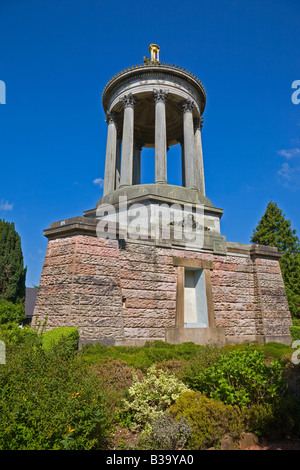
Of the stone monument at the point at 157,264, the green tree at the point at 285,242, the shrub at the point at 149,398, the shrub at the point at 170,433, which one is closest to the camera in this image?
the shrub at the point at 170,433

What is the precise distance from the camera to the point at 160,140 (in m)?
21.7

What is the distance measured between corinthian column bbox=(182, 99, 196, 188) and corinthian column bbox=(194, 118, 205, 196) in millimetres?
1145

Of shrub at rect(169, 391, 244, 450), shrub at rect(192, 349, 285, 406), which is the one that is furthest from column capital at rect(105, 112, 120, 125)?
shrub at rect(169, 391, 244, 450)

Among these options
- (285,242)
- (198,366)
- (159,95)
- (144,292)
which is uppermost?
(159,95)

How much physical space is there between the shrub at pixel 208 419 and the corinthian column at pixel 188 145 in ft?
54.4

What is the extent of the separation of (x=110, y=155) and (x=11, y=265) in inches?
444

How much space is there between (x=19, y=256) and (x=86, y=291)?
14943mm

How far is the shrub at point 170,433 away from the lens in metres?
5.74

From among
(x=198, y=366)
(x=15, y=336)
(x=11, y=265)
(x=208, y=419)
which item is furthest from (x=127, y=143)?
(x=208, y=419)

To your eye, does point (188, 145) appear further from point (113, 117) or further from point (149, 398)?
point (149, 398)

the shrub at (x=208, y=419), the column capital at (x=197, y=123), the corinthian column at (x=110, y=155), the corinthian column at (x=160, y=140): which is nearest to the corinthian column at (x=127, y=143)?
the corinthian column at (x=160, y=140)

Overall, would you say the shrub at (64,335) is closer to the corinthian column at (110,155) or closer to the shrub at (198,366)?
the shrub at (198,366)

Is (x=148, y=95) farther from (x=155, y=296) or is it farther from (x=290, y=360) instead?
(x=290, y=360)

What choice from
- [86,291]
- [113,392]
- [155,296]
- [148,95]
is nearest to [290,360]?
[113,392]
